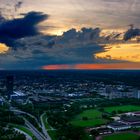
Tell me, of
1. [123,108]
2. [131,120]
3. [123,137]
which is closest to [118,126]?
[131,120]

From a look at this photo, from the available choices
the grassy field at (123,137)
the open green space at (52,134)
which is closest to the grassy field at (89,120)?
the open green space at (52,134)

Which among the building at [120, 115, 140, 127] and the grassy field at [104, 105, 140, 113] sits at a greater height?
the grassy field at [104, 105, 140, 113]

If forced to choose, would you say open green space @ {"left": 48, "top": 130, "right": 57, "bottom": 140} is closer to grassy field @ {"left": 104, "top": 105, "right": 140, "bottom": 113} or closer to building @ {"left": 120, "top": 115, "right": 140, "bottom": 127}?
building @ {"left": 120, "top": 115, "right": 140, "bottom": 127}

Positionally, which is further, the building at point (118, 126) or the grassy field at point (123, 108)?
the grassy field at point (123, 108)

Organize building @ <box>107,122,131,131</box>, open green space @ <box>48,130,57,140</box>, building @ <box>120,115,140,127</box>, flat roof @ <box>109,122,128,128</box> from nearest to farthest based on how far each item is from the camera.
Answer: open green space @ <box>48,130,57,140</box> < building @ <box>107,122,131,131</box> < flat roof @ <box>109,122,128,128</box> < building @ <box>120,115,140,127</box>

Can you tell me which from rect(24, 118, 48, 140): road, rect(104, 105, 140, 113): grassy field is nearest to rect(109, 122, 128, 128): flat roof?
rect(24, 118, 48, 140): road

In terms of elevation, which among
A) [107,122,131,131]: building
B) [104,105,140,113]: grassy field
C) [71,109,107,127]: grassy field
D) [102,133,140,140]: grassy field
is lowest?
[102,133,140,140]: grassy field

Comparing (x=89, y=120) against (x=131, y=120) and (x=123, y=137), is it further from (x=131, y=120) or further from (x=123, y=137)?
(x=123, y=137)

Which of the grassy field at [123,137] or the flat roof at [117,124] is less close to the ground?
the flat roof at [117,124]

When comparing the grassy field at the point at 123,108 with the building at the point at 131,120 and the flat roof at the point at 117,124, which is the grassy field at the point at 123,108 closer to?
the building at the point at 131,120

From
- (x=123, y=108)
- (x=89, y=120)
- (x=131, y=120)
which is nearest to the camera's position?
(x=131, y=120)
